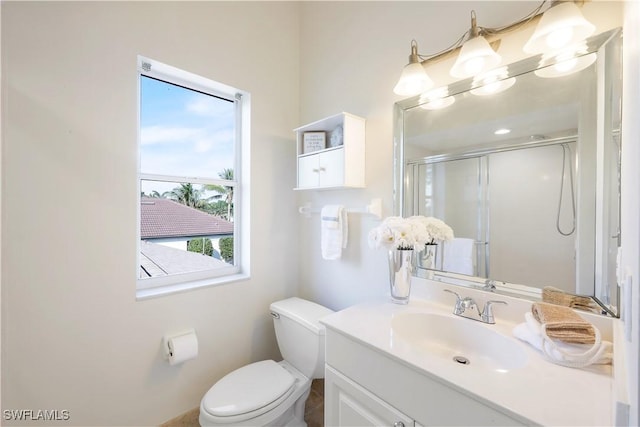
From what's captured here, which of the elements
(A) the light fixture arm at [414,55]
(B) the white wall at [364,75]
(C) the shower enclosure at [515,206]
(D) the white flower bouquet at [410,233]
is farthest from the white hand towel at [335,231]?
(A) the light fixture arm at [414,55]

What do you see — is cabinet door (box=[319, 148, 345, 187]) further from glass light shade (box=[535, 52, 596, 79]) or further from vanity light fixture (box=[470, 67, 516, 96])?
glass light shade (box=[535, 52, 596, 79])

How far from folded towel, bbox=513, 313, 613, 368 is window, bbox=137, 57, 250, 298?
155 centimetres

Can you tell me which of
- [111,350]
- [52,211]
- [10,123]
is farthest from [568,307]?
[10,123]

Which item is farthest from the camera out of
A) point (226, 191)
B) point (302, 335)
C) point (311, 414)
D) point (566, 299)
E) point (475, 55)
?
point (226, 191)

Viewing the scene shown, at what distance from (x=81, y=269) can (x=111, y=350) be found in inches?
16.8

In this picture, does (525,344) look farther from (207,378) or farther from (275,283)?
(207,378)

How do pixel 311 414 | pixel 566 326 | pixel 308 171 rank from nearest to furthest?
pixel 566 326 < pixel 311 414 < pixel 308 171

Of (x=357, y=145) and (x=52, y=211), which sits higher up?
(x=357, y=145)

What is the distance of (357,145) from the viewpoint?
1.52 metres

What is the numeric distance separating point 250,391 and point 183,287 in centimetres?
68

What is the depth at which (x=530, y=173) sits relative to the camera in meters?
1.02

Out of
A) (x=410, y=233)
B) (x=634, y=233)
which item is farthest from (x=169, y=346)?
(x=634, y=233)

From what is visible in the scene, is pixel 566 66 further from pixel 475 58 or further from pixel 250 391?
pixel 250 391

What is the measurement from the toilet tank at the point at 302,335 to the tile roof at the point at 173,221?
0.68m
